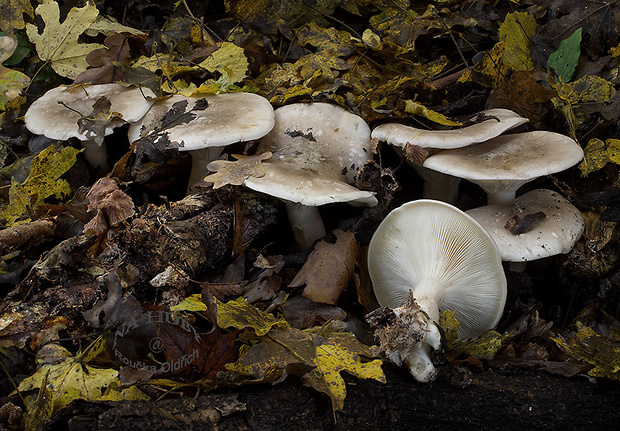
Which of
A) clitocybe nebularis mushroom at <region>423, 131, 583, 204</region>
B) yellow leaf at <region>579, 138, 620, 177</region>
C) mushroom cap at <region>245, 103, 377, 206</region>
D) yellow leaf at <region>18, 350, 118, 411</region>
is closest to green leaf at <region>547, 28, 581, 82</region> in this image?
yellow leaf at <region>579, 138, 620, 177</region>

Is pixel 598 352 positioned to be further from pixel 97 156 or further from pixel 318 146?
pixel 97 156

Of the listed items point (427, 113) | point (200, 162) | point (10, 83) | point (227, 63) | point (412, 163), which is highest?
point (427, 113)

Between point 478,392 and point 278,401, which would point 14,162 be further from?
point 478,392

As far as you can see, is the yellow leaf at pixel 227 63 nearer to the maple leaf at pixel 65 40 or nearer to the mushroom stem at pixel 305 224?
the maple leaf at pixel 65 40

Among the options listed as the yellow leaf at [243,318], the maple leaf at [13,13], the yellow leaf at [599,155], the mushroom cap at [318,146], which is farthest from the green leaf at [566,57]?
the maple leaf at [13,13]

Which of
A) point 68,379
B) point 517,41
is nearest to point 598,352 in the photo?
point 517,41

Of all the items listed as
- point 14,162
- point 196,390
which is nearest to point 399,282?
→ point 196,390

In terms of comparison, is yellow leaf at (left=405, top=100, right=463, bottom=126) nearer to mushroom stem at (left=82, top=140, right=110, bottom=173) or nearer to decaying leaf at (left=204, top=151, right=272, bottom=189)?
decaying leaf at (left=204, top=151, right=272, bottom=189)

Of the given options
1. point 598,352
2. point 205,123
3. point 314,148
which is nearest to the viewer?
point 598,352
